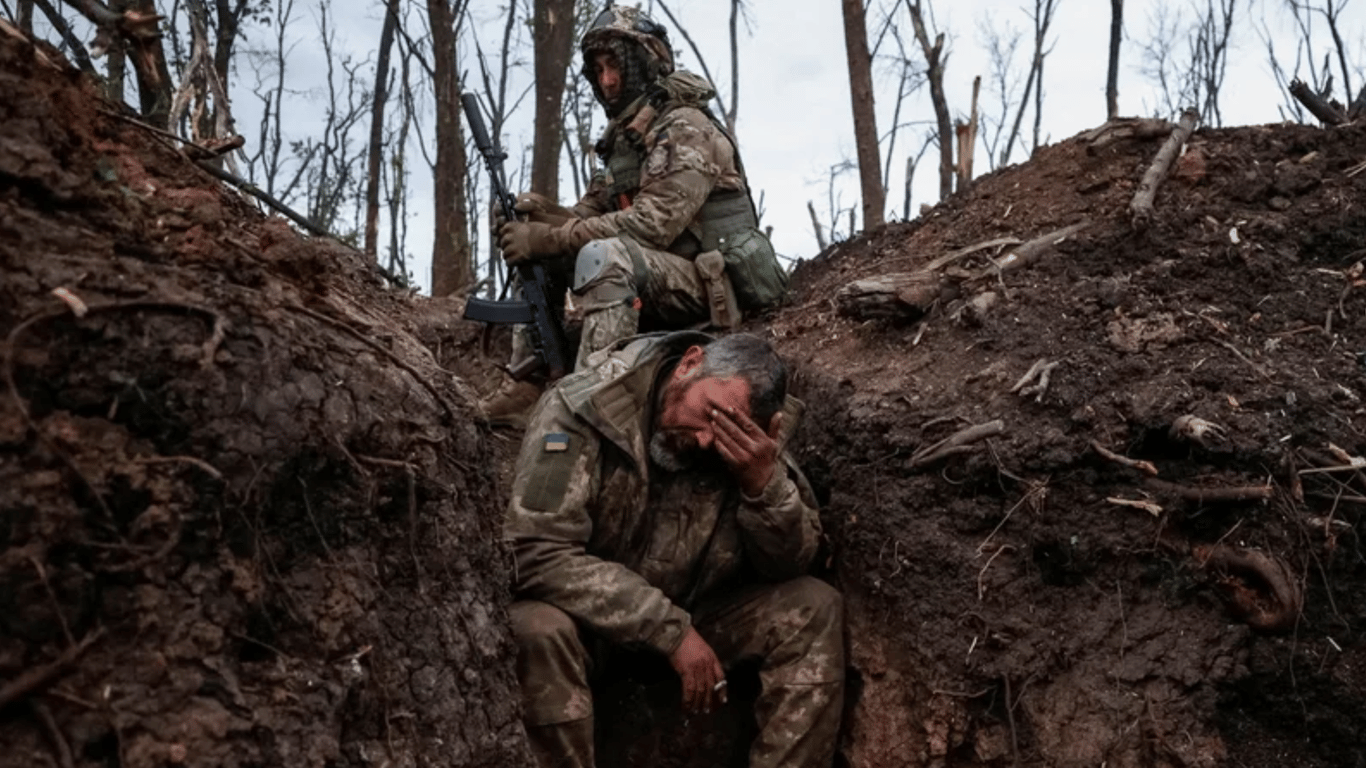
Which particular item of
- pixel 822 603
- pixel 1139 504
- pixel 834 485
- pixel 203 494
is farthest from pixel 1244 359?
pixel 203 494

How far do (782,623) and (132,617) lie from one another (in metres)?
2.27

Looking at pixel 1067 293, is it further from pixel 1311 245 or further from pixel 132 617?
pixel 132 617

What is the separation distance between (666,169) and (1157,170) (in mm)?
2295

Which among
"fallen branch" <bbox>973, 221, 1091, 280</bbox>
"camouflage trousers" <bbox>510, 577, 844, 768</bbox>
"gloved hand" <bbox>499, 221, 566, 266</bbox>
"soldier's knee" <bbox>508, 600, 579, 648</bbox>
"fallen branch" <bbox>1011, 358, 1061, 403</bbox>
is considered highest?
"gloved hand" <bbox>499, 221, 566, 266</bbox>

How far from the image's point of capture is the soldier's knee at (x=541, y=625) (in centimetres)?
383

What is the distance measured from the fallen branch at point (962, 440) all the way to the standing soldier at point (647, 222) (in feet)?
6.24

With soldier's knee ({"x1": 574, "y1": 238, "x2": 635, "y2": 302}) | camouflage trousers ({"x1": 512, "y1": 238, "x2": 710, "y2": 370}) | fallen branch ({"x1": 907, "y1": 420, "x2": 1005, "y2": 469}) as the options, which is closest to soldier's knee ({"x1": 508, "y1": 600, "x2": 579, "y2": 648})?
fallen branch ({"x1": 907, "y1": 420, "x2": 1005, "y2": 469})

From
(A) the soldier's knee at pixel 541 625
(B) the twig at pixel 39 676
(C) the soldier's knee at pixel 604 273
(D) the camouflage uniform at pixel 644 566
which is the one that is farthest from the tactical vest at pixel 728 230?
(B) the twig at pixel 39 676

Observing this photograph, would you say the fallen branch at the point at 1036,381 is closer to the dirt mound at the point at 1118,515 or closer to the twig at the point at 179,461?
the dirt mound at the point at 1118,515

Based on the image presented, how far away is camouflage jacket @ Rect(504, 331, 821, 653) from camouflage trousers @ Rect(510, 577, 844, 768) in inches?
3.2

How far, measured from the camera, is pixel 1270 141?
20.5 ft

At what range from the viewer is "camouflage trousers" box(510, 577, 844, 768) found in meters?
3.86

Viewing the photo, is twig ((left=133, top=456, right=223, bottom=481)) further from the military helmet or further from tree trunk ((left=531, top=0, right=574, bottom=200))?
tree trunk ((left=531, top=0, right=574, bottom=200))

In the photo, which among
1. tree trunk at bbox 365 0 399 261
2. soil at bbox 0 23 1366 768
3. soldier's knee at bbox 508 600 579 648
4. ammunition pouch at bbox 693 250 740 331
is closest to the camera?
soil at bbox 0 23 1366 768
